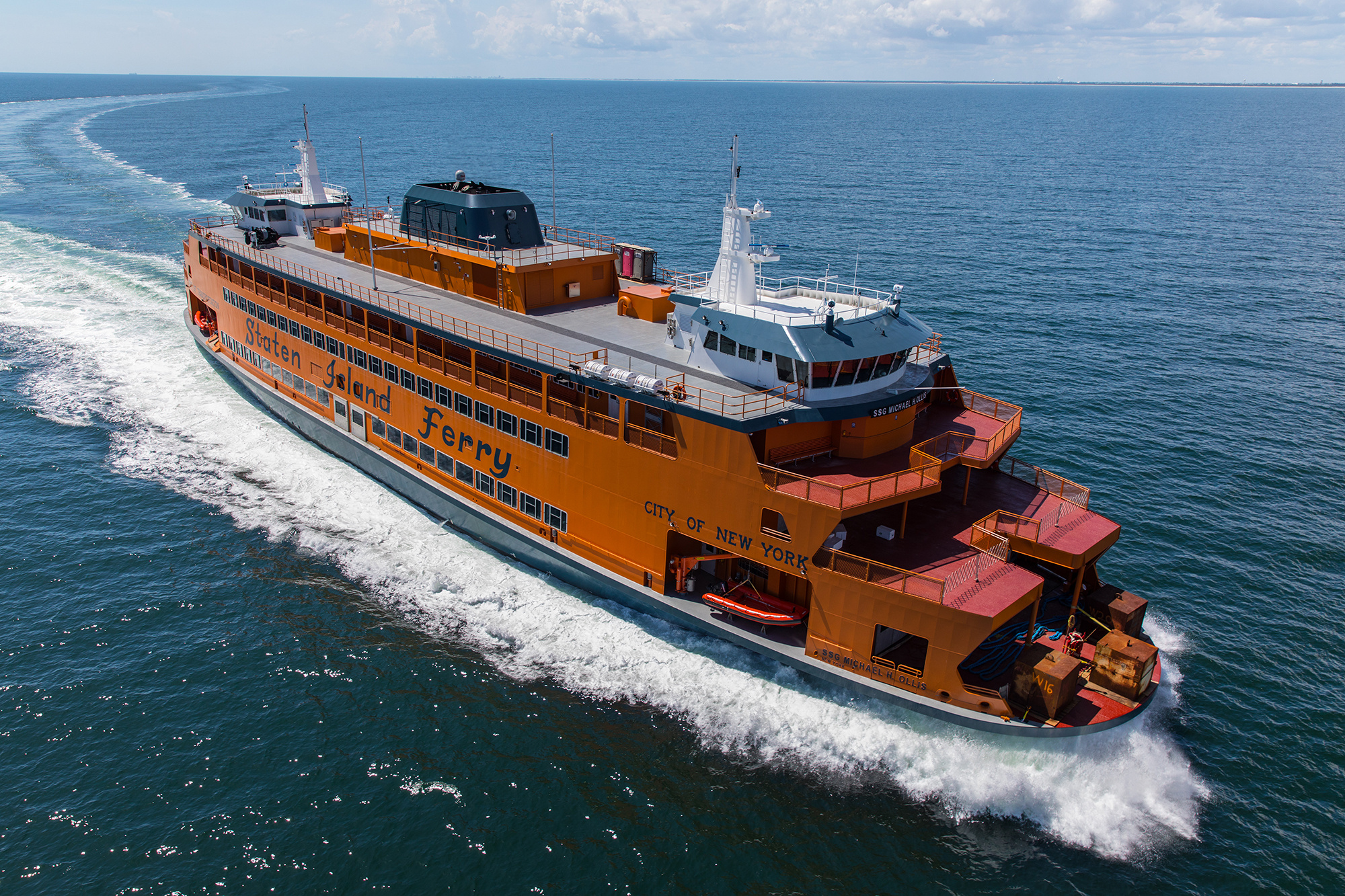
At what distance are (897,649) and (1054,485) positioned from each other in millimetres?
8987

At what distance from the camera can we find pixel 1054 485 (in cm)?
2792

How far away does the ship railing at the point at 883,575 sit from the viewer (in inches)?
854

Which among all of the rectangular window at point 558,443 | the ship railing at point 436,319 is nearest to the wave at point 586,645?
the rectangular window at point 558,443

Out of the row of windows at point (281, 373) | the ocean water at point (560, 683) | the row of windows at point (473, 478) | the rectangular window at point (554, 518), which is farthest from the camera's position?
the row of windows at point (281, 373)

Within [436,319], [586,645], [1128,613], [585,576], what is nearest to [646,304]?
[436,319]

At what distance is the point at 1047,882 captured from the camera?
63.5 feet

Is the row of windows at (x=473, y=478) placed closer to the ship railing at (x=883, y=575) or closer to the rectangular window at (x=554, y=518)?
the rectangular window at (x=554, y=518)

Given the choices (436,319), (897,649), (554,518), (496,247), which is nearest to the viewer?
(897,649)

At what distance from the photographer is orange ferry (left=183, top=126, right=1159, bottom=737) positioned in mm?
22219

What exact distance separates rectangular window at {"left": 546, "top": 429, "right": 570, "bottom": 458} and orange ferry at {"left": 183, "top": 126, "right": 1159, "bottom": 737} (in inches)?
2.7

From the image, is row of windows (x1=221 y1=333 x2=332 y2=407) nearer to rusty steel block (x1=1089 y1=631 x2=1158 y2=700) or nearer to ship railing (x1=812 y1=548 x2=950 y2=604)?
ship railing (x1=812 y1=548 x2=950 y2=604)

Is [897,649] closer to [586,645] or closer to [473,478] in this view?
[586,645]

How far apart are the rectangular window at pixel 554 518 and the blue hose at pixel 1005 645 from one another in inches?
536

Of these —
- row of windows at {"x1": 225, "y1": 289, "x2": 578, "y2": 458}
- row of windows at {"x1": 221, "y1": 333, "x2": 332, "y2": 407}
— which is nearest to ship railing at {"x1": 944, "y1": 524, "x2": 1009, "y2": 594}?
row of windows at {"x1": 225, "y1": 289, "x2": 578, "y2": 458}
